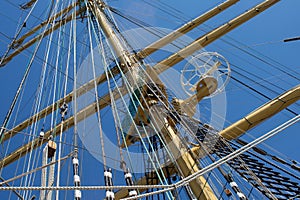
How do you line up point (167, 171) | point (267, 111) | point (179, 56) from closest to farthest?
point (167, 171) → point (267, 111) → point (179, 56)

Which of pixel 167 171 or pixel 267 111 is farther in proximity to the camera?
pixel 267 111

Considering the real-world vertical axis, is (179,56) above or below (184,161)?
above

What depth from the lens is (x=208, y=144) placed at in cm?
570

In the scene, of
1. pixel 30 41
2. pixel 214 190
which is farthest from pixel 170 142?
pixel 30 41

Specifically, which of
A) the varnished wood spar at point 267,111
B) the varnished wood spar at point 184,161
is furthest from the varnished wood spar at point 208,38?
the varnished wood spar at point 184,161

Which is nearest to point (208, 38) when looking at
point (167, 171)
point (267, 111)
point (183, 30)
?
point (183, 30)

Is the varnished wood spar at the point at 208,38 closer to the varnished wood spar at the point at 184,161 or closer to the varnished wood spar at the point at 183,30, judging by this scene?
the varnished wood spar at the point at 183,30

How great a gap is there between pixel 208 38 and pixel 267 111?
3052mm

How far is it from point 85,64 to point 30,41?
9.58ft

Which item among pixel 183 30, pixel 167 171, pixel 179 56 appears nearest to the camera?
pixel 167 171

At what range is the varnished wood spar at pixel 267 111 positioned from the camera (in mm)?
5953

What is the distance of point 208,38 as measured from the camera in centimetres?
845

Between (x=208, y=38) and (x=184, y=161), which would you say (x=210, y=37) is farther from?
(x=184, y=161)

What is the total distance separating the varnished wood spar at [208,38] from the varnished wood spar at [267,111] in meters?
2.81
